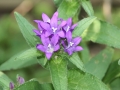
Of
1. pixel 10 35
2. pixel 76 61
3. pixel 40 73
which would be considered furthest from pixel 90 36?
pixel 10 35

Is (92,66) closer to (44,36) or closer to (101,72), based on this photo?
(101,72)

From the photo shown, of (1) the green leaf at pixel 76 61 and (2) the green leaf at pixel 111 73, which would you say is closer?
(1) the green leaf at pixel 76 61

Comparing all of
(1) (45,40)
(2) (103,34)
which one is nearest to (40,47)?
(1) (45,40)

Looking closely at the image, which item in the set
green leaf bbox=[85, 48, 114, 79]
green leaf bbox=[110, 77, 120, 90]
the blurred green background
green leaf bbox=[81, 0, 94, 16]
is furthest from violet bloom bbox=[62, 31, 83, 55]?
the blurred green background

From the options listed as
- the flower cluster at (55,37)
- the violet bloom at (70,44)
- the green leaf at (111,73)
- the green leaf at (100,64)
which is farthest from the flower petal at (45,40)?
the green leaf at (111,73)

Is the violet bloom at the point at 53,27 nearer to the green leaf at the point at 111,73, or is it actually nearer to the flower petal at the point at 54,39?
the flower petal at the point at 54,39
